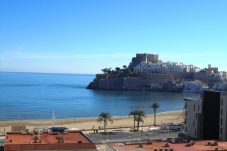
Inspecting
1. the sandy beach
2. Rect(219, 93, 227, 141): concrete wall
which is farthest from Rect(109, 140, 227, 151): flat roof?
the sandy beach

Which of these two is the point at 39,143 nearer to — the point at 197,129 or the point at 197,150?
the point at 197,150

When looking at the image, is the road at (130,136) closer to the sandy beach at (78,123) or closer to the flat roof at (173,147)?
the sandy beach at (78,123)

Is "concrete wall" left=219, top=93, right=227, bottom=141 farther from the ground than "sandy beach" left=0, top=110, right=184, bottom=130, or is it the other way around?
"concrete wall" left=219, top=93, right=227, bottom=141

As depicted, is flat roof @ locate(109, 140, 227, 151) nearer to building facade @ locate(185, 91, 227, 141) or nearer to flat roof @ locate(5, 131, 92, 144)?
flat roof @ locate(5, 131, 92, 144)

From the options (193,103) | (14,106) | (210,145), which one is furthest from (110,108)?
(210,145)

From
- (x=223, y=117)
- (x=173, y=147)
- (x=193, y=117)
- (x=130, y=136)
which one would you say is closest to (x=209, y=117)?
(x=223, y=117)

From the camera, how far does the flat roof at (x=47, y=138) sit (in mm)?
37928

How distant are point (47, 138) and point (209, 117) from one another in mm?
24420

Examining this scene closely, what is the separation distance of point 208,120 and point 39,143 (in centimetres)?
2707

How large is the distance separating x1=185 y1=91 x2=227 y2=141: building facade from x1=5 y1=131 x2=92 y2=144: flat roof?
20.1 m

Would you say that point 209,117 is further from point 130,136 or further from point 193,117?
point 130,136

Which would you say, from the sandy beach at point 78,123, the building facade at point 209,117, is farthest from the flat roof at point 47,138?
the sandy beach at point 78,123

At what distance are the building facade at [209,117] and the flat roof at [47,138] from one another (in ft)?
65.8

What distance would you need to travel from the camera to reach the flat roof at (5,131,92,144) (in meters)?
37.9
